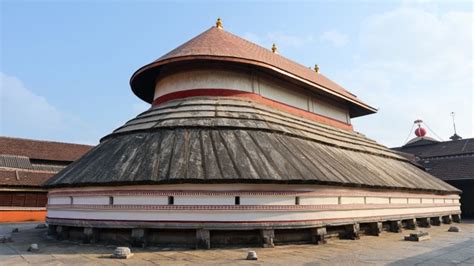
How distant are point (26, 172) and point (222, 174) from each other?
2470 cm

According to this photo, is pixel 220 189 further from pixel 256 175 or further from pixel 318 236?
pixel 318 236

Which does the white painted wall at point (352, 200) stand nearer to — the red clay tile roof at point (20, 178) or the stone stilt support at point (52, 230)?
the stone stilt support at point (52, 230)

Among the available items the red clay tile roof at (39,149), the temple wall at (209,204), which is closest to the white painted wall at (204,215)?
the temple wall at (209,204)

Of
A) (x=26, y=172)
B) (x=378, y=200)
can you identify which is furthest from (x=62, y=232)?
(x=26, y=172)

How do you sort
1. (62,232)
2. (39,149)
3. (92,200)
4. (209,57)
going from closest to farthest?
(92,200) < (62,232) < (209,57) < (39,149)

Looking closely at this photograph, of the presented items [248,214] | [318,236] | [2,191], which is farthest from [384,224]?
[2,191]

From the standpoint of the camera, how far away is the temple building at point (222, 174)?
1120 centimetres

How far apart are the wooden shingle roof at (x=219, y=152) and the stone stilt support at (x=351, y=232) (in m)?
1.77

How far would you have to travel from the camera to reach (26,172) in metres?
28.6

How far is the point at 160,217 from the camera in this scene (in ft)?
36.8

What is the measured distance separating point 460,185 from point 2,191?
3916cm

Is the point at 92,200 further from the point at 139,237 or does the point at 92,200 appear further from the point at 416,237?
the point at 416,237

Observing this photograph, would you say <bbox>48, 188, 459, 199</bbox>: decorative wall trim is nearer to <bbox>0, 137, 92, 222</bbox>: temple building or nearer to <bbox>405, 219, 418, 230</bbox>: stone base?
<bbox>405, 219, 418, 230</bbox>: stone base

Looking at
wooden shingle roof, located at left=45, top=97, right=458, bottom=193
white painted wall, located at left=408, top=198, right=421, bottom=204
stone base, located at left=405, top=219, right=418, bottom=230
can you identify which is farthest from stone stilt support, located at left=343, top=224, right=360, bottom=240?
stone base, located at left=405, top=219, right=418, bottom=230
